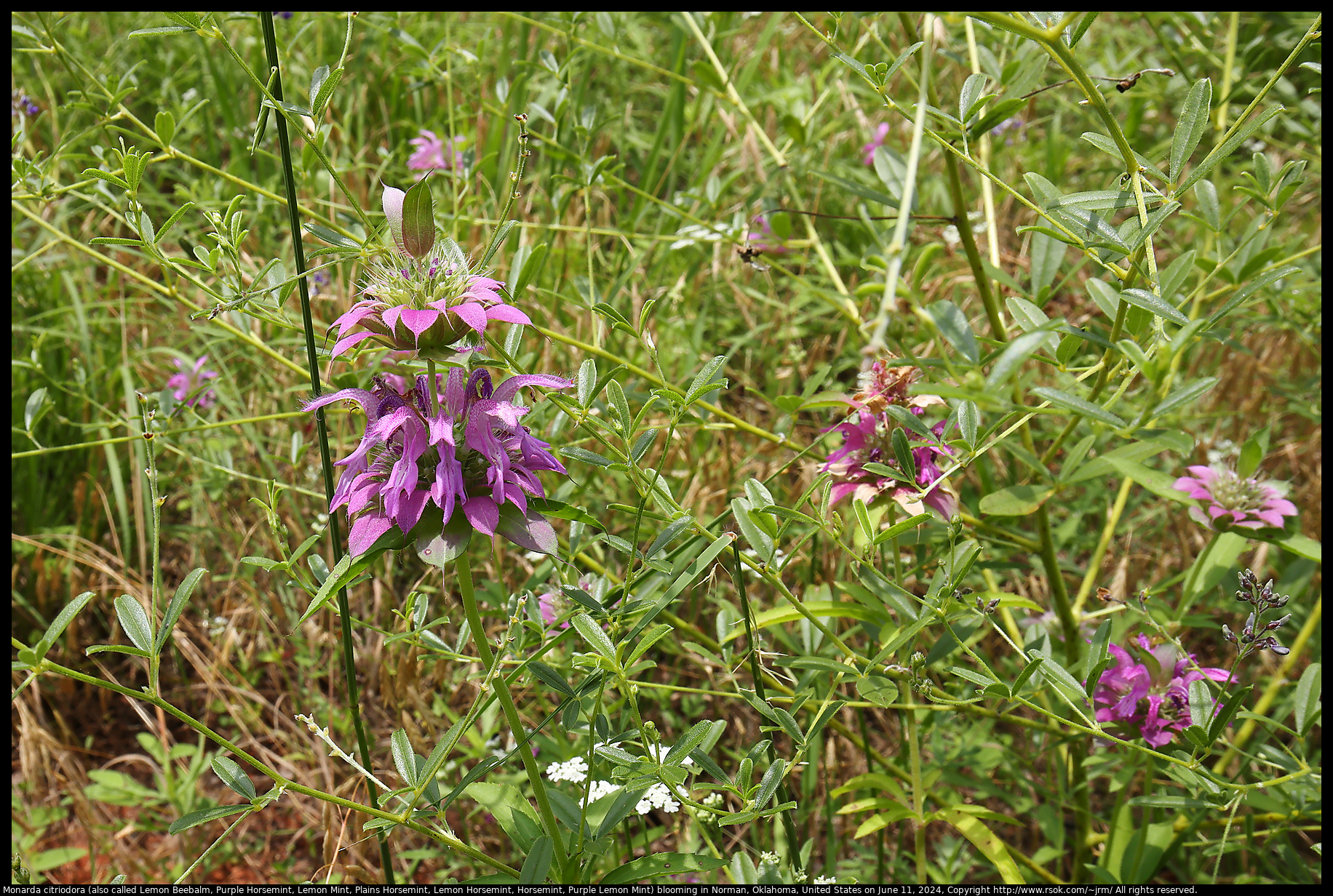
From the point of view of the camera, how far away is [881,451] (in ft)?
4.24

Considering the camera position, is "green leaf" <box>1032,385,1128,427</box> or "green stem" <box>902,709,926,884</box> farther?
"green stem" <box>902,709,926,884</box>

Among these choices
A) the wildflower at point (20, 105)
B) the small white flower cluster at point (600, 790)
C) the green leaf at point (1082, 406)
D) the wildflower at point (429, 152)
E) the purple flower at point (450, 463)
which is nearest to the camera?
the green leaf at point (1082, 406)

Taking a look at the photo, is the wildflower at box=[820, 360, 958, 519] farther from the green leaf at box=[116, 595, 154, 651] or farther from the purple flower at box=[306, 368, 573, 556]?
the green leaf at box=[116, 595, 154, 651]

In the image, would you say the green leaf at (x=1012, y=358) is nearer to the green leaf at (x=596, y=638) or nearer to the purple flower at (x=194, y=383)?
the green leaf at (x=596, y=638)

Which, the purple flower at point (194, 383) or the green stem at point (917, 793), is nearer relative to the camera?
the green stem at point (917, 793)

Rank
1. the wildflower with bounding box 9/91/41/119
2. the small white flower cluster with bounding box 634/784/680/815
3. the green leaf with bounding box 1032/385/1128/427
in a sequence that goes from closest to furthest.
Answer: the green leaf with bounding box 1032/385/1128/427, the small white flower cluster with bounding box 634/784/680/815, the wildflower with bounding box 9/91/41/119

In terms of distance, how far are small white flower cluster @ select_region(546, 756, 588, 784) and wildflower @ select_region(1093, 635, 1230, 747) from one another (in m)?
0.75

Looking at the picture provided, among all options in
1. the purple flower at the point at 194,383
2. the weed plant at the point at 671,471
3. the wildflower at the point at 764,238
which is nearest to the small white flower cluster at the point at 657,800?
the weed plant at the point at 671,471

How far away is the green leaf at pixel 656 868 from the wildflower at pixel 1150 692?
0.64 metres

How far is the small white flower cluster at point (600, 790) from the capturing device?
1.19 m

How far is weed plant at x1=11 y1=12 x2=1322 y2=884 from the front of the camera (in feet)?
3.14

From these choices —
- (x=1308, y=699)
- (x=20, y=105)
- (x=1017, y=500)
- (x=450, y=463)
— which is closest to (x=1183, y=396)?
(x=1017, y=500)

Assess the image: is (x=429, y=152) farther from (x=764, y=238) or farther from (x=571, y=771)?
(x=571, y=771)

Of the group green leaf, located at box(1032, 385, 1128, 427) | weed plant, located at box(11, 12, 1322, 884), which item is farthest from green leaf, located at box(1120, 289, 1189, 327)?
green leaf, located at box(1032, 385, 1128, 427)
